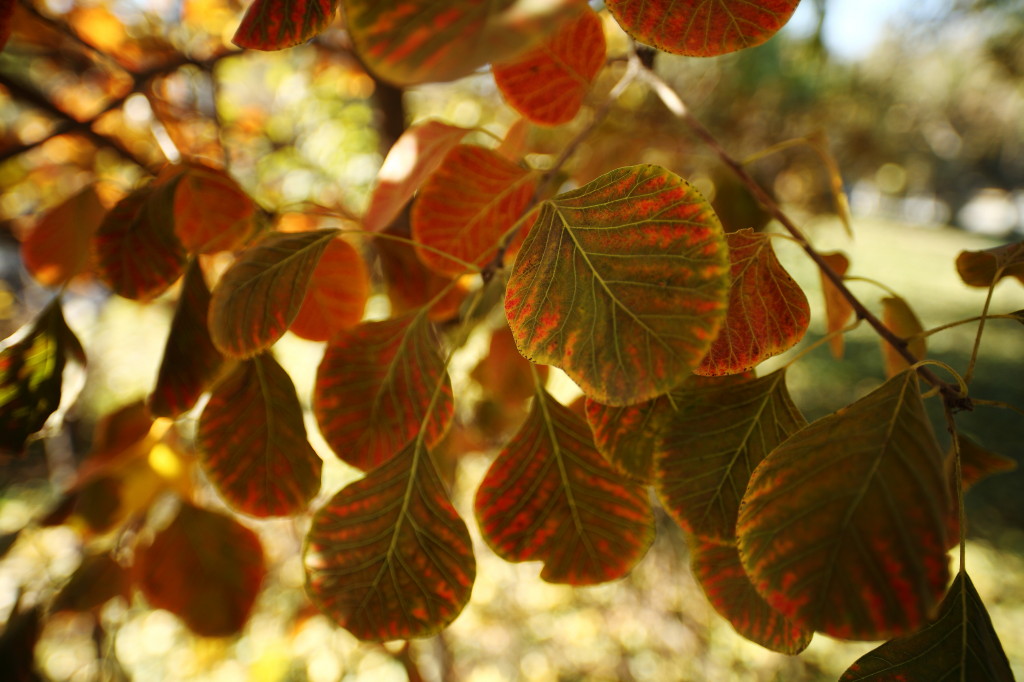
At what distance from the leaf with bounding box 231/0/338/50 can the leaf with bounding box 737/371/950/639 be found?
0.36m

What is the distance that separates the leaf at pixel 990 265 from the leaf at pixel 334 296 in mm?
558

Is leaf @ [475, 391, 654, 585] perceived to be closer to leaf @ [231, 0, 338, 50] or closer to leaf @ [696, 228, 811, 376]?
leaf @ [696, 228, 811, 376]

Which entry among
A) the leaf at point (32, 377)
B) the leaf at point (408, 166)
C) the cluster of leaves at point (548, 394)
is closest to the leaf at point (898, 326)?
the cluster of leaves at point (548, 394)

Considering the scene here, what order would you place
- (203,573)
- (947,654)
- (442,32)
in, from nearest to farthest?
(442,32) < (947,654) < (203,573)

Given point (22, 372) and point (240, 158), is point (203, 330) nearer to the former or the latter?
point (22, 372)

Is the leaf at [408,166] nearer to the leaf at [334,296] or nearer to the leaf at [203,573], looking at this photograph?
the leaf at [334,296]

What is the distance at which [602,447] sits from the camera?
380 millimetres

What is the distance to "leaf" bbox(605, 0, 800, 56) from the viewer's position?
0.32 metres

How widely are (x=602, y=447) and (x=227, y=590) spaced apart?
0.56 m

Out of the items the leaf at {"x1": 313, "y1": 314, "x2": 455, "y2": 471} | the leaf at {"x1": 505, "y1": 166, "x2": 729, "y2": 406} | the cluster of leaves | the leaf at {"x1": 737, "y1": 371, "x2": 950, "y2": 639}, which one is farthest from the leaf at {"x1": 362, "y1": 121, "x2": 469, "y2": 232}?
the leaf at {"x1": 737, "y1": 371, "x2": 950, "y2": 639}

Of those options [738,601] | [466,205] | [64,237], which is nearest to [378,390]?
[466,205]

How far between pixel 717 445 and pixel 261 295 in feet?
1.10

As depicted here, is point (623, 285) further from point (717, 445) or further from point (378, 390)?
point (378, 390)

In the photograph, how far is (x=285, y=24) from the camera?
33cm
